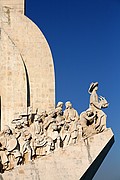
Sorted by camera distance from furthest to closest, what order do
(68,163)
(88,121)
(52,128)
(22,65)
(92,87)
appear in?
(22,65) < (92,87) < (88,121) < (52,128) < (68,163)

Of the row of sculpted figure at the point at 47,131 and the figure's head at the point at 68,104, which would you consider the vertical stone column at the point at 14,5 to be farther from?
the figure's head at the point at 68,104

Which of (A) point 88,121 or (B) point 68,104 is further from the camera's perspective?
(B) point 68,104

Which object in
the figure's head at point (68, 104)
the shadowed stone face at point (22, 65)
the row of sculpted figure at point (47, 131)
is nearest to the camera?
the row of sculpted figure at point (47, 131)

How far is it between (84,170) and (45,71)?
5058 millimetres

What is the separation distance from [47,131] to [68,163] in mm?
1518

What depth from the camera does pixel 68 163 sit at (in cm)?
1285

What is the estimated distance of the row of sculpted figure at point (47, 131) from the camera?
1295cm

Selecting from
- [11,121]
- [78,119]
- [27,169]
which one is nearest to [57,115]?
[78,119]

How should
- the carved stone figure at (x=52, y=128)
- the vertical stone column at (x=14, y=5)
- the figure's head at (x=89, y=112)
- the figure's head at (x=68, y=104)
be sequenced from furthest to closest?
the vertical stone column at (x=14, y=5) → the figure's head at (x=68, y=104) → the figure's head at (x=89, y=112) → the carved stone figure at (x=52, y=128)

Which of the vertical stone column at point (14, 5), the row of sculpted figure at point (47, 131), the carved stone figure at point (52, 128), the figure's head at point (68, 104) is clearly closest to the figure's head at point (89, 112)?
the row of sculpted figure at point (47, 131)

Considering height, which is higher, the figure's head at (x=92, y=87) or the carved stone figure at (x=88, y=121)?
the figure's head at (x=92, y=87)

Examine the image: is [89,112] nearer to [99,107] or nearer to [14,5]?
[99,107]

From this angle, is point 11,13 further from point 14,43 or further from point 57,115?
point 57,115

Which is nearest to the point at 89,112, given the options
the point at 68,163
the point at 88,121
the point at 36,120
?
the point at 88,121
